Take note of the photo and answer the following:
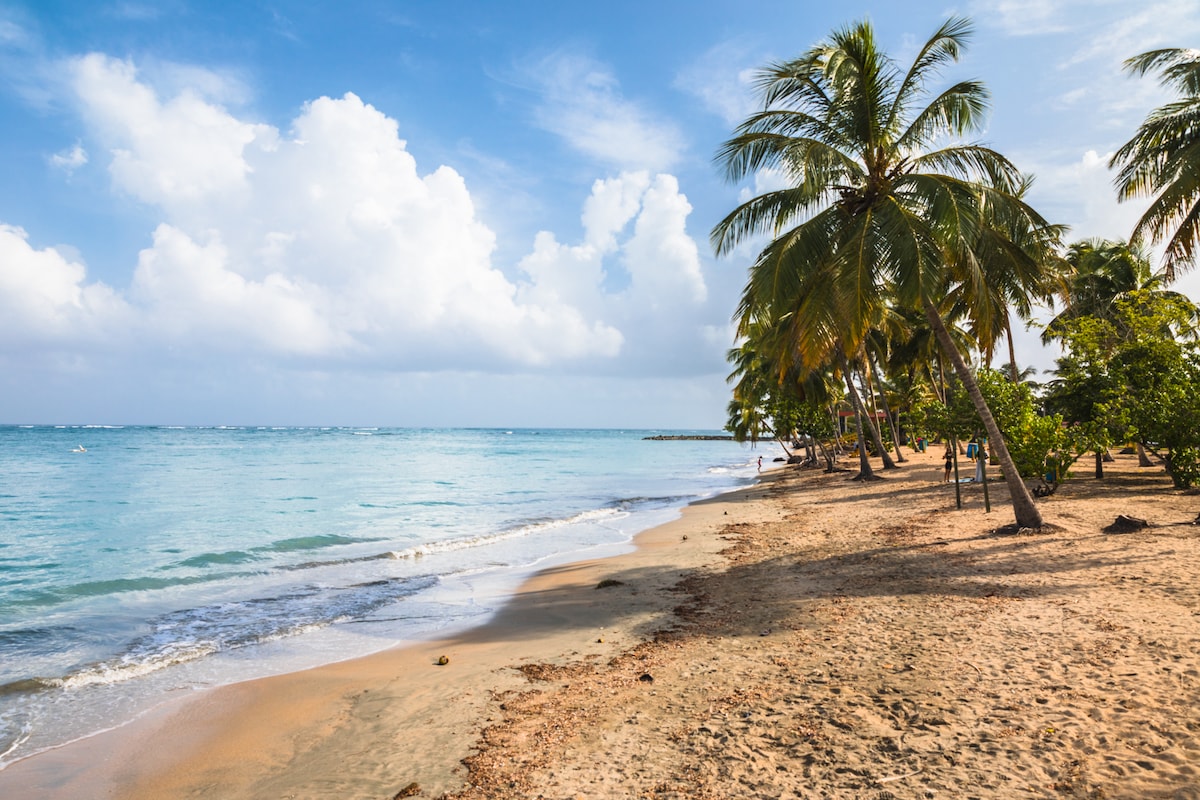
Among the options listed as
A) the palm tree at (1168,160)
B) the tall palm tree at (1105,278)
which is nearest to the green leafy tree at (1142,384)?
the palm tree at (1168,160)

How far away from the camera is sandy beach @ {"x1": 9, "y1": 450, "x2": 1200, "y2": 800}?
376cm

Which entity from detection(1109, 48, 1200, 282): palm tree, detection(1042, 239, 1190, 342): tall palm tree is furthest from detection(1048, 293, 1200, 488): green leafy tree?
detection(1042, 239, 1190, 342): tall palm tree

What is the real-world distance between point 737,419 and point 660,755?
46229mm

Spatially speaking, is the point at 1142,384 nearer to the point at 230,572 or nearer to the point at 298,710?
the point at 298,710

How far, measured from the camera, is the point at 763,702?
4770 millimetres

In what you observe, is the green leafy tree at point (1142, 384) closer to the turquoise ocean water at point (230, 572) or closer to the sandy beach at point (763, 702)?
the sandy beach at point (763, 702)

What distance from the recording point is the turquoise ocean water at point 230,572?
7.22m

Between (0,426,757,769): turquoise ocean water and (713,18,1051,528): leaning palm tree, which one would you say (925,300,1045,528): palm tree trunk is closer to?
(713,18,1051,528): leaning palm tree

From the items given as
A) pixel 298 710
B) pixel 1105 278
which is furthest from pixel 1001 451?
pixel 1105 278

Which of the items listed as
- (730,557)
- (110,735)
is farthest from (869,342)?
(110,735)

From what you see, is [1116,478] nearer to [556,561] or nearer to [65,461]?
[556,561]

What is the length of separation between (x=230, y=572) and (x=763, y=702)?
12197 mm

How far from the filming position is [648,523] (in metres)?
19.8

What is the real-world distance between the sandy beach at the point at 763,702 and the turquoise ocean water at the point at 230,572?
1.08 meters
